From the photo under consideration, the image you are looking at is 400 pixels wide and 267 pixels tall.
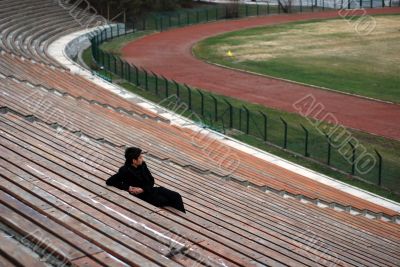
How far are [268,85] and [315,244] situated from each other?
2193 cm

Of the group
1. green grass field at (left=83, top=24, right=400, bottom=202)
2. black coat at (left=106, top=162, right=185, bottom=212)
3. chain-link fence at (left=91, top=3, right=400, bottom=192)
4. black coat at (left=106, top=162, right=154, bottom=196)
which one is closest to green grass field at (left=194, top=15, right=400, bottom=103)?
green grass field at (left=83, top=24, right=400, bottom=202)

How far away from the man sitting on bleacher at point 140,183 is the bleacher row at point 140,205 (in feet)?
0.36

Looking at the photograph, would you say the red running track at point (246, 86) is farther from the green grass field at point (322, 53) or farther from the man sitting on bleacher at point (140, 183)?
the man sitting on bleacher at point (140, 183)

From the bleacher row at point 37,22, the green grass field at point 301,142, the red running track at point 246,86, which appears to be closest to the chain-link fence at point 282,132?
the green grass field at point 301,142

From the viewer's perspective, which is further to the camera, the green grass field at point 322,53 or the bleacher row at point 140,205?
the green grass field at point 322,53

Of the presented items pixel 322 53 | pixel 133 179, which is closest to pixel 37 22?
pixel 322 53

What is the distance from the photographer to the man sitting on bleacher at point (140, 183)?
21.6 ft

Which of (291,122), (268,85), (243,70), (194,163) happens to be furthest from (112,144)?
(243,70)

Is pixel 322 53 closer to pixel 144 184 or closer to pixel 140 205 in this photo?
pixel 144 184

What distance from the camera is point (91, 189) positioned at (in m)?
6.62

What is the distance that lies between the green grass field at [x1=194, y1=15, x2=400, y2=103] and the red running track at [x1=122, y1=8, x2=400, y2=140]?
118cm

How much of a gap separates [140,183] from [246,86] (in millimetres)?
22742

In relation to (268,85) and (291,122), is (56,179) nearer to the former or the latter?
(291,122)

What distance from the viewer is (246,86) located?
95.5ft
